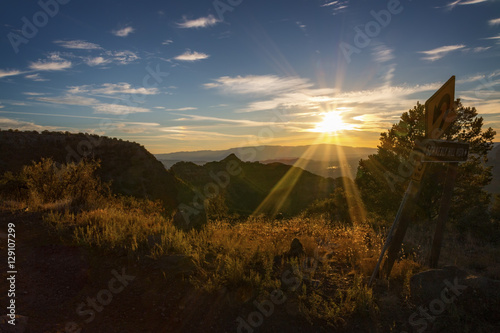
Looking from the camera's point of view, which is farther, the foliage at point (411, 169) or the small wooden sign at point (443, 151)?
the foliage at point (411, 169)

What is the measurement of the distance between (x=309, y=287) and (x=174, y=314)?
2007mm

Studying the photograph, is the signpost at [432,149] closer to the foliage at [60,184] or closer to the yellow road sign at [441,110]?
the yellow road sign at [441,110]

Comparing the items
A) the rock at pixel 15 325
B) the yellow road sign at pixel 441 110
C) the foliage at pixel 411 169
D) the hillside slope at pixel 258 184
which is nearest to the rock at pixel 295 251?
the yellow road sign at pixel 441 110

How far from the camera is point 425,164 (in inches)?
172

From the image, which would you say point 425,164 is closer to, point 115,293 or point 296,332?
point 296,332

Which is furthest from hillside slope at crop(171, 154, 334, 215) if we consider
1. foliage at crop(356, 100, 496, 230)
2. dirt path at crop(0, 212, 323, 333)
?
dirt path at crop(0, 212, 323, 333)

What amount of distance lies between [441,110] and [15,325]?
6.34 meters

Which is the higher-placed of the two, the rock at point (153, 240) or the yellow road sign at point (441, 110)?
the yellow road sign at point (441, 110)

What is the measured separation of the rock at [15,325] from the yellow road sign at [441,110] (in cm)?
611

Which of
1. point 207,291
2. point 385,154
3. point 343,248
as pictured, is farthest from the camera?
point 385,154

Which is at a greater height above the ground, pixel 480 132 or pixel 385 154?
pixel 480 132

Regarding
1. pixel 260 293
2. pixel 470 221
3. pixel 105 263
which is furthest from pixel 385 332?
pixel 470 221

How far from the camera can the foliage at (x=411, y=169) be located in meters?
17.7

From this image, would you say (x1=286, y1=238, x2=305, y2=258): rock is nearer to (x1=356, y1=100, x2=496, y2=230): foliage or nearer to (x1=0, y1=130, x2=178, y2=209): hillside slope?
(x1=356, y1=100, x2=496, y2=230): foliage
